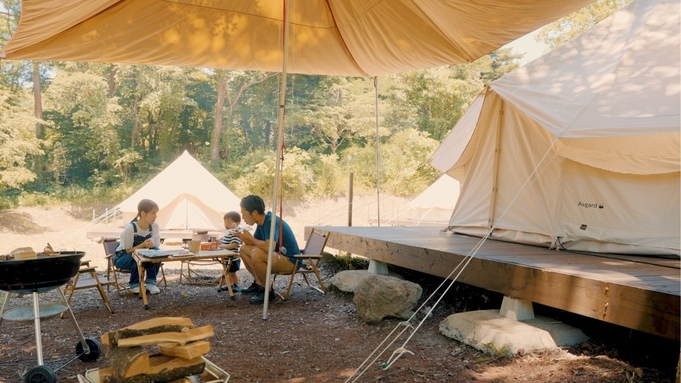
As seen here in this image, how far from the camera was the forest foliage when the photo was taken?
18.0 m

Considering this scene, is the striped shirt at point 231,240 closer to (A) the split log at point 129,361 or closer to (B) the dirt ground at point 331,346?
(B) the dirt ground at point 331,346

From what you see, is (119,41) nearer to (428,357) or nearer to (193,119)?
(428,357)

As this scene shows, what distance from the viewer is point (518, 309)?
3682 mm

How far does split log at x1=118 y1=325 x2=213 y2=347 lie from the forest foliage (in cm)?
1549

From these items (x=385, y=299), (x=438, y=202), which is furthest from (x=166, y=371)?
(x=438, y=202)

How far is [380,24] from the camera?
16.0 ft

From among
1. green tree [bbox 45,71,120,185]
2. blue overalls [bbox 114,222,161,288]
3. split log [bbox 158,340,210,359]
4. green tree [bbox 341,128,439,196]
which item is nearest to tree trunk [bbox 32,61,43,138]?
green tree [bbox 45,71,120,185]

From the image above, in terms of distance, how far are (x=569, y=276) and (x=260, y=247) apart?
2743 millimetres

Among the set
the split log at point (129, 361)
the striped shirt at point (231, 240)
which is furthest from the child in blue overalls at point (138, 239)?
the split log at point (129, 361)

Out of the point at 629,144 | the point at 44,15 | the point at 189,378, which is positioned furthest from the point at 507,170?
the point at 44,15

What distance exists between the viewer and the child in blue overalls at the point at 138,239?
509 centimetres

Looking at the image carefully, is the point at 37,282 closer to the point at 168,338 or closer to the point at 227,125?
the point at 168,338


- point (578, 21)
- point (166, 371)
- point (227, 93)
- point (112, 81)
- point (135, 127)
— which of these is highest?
point (578, 21)

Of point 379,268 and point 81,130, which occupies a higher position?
point 81,130
